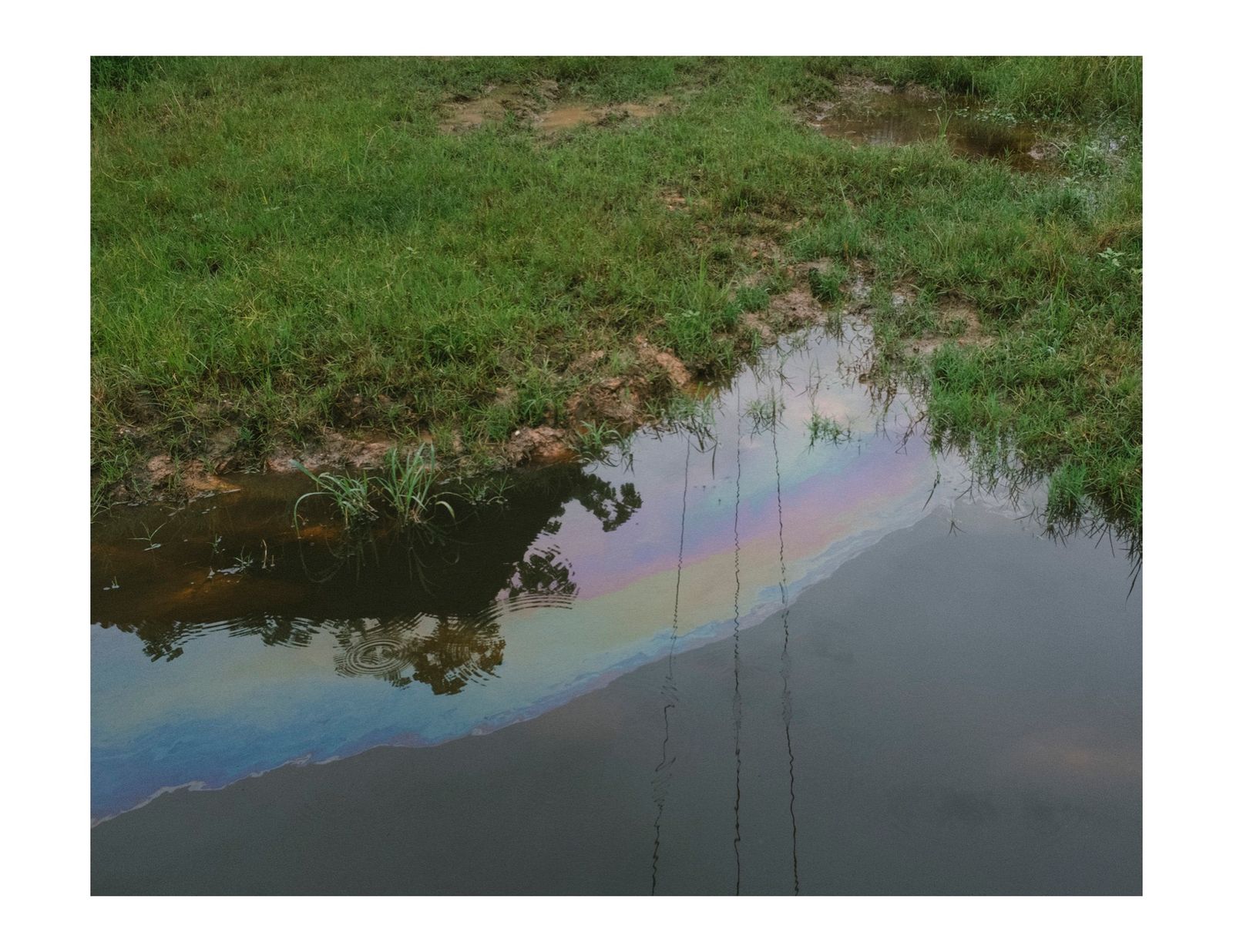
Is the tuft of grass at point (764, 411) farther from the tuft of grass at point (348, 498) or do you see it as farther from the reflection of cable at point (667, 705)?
the tuft of grass at point (348, 498)

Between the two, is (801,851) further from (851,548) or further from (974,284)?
(974,284)

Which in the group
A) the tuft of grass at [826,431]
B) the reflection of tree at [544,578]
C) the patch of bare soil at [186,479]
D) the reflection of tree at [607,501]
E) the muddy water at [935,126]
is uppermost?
the muddy water at [935,126]

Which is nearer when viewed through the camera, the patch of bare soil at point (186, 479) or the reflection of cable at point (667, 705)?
the reflection of cable at point (667, 705)

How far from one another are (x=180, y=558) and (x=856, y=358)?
3.52 metres

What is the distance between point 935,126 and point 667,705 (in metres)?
6.82

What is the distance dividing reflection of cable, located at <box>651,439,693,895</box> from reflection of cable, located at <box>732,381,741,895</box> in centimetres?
20

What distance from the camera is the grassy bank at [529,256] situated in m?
4.55

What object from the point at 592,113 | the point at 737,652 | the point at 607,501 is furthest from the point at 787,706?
the point at 592,113

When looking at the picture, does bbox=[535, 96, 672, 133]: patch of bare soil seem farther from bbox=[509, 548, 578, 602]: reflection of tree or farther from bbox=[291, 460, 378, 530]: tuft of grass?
bbox=[509, 548, 578, 602]: reflection of tree

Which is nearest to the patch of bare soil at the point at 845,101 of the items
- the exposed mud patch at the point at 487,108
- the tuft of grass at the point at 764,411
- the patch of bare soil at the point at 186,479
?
the exposed mud patch at the point at 487,108

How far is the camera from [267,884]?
2584mm

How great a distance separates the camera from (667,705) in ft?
10.1

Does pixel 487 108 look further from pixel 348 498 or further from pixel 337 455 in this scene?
pixel 348 498

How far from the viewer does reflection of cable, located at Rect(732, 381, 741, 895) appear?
2631 millimetres
